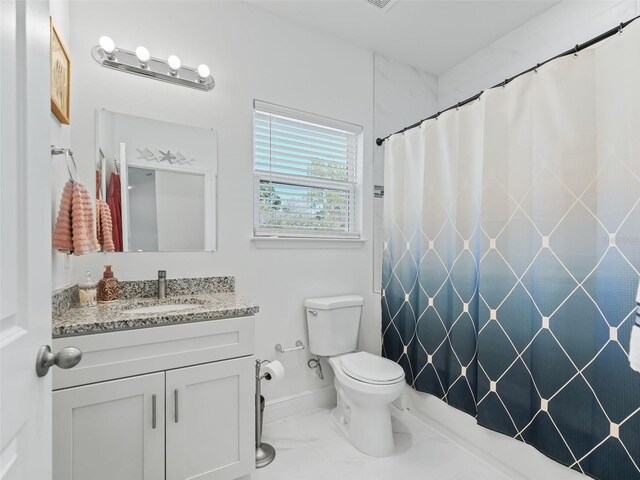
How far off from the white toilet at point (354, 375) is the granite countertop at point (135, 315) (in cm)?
67

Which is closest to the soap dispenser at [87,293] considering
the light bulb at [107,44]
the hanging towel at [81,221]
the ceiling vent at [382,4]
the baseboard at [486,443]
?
the hanging towel at [81,221]

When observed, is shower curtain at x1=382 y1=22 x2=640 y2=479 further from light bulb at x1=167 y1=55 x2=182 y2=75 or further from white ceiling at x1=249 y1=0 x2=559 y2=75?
light bulb at x1=167 y1=55 x2=182 y2=75

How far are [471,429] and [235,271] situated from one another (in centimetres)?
161

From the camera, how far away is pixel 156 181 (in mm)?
1848

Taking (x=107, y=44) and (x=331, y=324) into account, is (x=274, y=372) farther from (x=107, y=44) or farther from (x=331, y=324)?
(x=107, y=44)

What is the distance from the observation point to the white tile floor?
1676 millimetres

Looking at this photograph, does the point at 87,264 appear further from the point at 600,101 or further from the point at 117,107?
the point at 600,101

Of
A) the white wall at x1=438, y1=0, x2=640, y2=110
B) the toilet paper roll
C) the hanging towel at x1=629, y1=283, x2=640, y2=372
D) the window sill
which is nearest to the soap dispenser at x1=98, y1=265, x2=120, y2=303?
the window sill

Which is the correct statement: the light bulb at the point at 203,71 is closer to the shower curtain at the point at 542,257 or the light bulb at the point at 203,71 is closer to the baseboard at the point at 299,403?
the shower curtain at the point at 542,257

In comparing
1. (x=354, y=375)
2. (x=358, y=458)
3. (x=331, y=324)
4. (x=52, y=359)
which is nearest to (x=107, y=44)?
(x=52, y=359)

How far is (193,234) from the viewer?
1.92 m

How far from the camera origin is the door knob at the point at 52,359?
26.4 inches

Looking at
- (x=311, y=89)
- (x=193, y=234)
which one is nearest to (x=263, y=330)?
(x=193, y=234)

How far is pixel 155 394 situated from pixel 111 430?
0.18 metres
